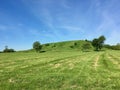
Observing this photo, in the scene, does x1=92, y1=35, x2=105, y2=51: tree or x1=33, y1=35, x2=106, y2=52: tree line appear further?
x1=92, y1=35, x2=105, y2=51: tree

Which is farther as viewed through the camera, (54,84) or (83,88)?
(54,84)

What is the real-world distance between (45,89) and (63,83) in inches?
69.4

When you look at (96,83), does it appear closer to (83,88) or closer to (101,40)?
(83,88)

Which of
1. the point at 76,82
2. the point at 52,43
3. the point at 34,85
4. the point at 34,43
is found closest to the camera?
the point at 34,85

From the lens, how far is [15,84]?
434 inches

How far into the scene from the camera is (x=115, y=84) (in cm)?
1080

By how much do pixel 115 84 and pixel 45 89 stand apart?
4780 mm

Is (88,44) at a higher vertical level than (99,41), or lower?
lower

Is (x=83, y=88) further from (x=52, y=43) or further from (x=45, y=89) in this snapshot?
(x=52, y=43)

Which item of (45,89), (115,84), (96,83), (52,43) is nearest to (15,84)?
(45,89)

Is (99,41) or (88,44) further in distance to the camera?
(99,41)

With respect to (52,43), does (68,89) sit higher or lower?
lower

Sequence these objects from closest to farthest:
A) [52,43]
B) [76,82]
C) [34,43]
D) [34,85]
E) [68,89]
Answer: [68,89] → [34,85] → [76,82] → [34,43] → [52,43]

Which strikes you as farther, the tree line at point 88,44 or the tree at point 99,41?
the tree at point 99,41
